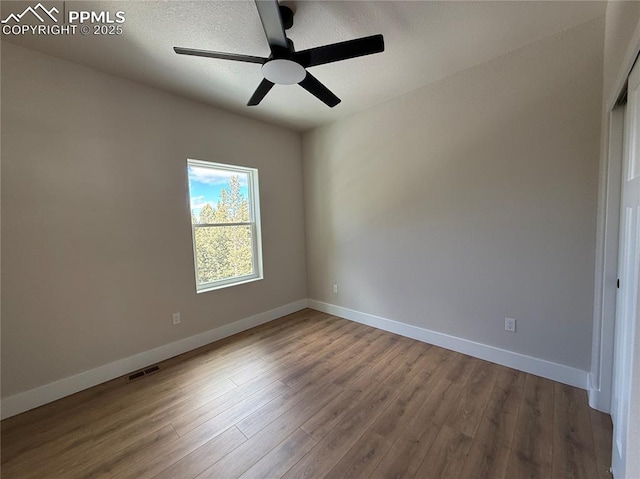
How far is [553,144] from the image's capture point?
1.95m

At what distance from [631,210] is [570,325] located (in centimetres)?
116

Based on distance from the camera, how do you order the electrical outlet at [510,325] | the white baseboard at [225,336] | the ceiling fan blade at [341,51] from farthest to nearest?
the electrical outlet at [510,325]
the white baseboard at [225,336]
the ceiling fan blade at [341,51]

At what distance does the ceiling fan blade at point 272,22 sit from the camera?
121cm

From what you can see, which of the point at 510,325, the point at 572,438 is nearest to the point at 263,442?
the point at 572,438

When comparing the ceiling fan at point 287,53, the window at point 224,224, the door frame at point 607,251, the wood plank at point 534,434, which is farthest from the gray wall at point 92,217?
the door frame at point 607,251

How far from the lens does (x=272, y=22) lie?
134 centimetres

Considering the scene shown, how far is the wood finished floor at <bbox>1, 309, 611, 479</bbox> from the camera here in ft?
4.55

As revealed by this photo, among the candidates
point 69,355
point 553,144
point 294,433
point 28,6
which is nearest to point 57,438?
point 69,355

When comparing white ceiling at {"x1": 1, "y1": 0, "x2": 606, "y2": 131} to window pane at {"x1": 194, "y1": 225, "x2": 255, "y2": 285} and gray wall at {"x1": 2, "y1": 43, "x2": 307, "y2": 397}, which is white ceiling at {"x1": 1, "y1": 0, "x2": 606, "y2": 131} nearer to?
gray wall at {"x1": 2, "y1": 43, "x2": 307, "y2": 397}

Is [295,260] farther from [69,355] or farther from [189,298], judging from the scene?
[69,355]

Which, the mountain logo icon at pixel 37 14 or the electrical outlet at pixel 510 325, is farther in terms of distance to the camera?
the electrical outlet at pixel 510 325

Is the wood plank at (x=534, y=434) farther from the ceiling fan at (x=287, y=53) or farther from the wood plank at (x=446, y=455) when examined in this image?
the ceiling fan at (x=287, y=53)

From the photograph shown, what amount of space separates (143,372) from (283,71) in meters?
2.81

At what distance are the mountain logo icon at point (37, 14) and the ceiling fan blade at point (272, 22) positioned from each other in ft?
4.66
